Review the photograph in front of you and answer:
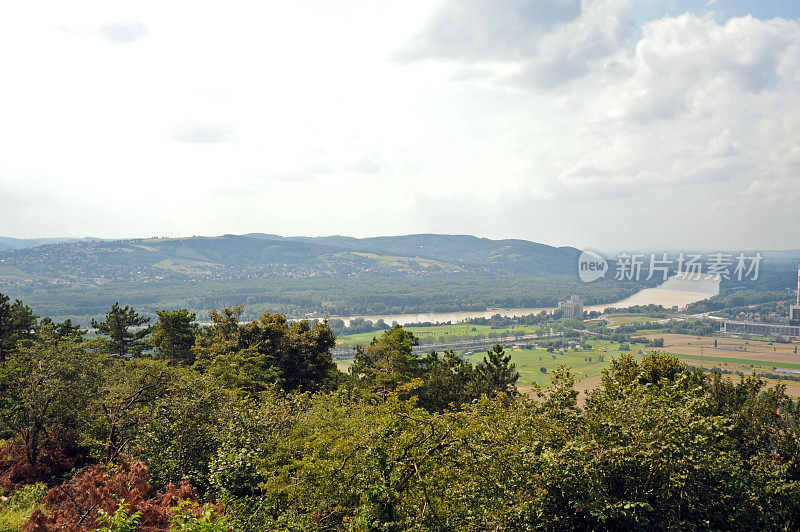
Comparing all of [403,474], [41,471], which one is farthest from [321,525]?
[41,471]

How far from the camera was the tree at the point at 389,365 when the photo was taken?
2605cm

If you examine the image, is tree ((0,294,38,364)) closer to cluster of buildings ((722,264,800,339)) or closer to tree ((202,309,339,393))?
tree ((202,309,339,393))

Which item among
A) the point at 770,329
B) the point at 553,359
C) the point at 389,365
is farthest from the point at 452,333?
the point at 389,365

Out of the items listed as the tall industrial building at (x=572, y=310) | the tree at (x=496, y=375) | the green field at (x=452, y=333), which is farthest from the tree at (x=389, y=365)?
the tall industrial building at (x=572, y=310)

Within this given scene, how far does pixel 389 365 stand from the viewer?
1062 inches

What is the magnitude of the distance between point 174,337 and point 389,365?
17.6 metres

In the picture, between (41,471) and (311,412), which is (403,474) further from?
(41,471)

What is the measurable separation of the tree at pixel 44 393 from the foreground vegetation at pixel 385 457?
66 millimetres

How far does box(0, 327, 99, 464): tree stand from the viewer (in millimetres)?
13609

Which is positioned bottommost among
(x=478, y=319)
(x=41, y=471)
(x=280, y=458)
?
(x=478, y=319)

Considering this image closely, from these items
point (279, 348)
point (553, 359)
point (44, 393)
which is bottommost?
point (553, 359)

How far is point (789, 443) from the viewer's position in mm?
13320

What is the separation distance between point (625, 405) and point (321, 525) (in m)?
6.37

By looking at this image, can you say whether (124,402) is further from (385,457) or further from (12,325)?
(12,325)
